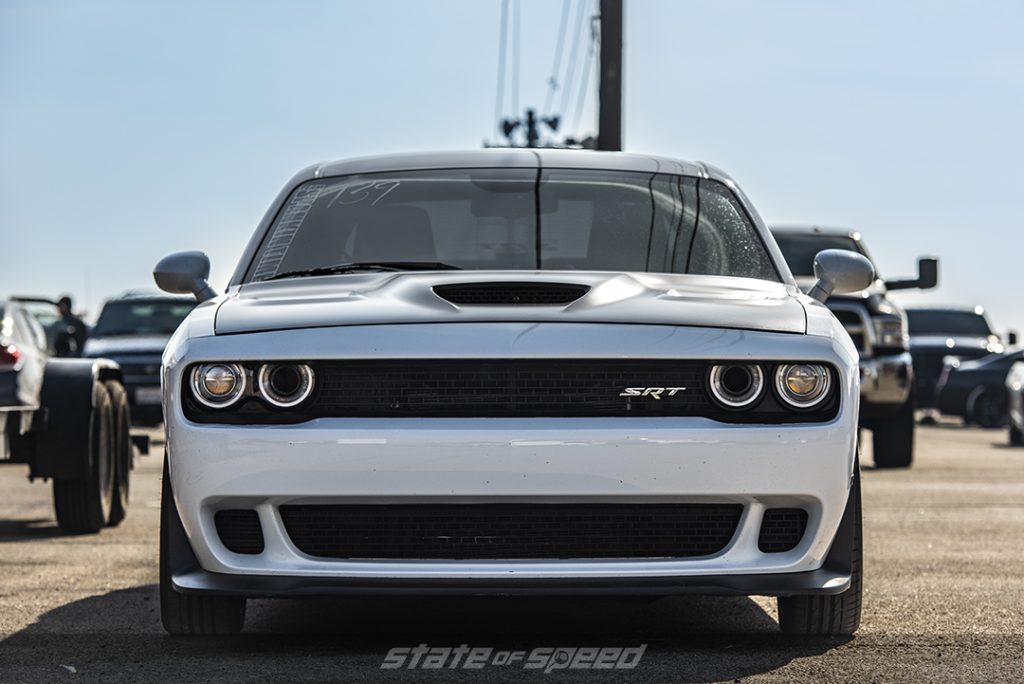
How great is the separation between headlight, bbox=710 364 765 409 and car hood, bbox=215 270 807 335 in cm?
14

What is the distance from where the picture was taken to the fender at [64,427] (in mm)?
9094

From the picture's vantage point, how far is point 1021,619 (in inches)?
243

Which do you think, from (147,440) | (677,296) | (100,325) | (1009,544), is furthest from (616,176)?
(100,325)

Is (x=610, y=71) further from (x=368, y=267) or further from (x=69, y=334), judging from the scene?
(x=368, y=267)

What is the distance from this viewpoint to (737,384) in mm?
5043

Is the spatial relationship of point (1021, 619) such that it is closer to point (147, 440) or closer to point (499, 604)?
point (499, 604)

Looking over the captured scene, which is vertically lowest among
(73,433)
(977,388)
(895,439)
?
(977,388)

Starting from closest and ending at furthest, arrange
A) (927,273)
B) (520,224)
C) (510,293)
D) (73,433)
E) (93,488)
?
(510,293), (520,224), (73,433), (93,488), (927,273)

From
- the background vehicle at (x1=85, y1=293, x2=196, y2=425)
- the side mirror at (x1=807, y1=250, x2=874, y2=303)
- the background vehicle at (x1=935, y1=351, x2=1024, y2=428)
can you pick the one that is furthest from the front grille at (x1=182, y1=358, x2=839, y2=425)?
the background vehicle at (x1=935, y1=351, x2=1024, y2=428)

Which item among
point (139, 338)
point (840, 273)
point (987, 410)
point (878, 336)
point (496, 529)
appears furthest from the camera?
point (987, 410)

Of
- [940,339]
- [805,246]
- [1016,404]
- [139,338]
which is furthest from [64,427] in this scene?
[940,339]

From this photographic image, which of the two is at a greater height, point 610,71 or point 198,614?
point 610,71

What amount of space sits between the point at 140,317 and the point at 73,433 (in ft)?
42.5

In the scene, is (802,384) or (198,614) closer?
(802,384)
